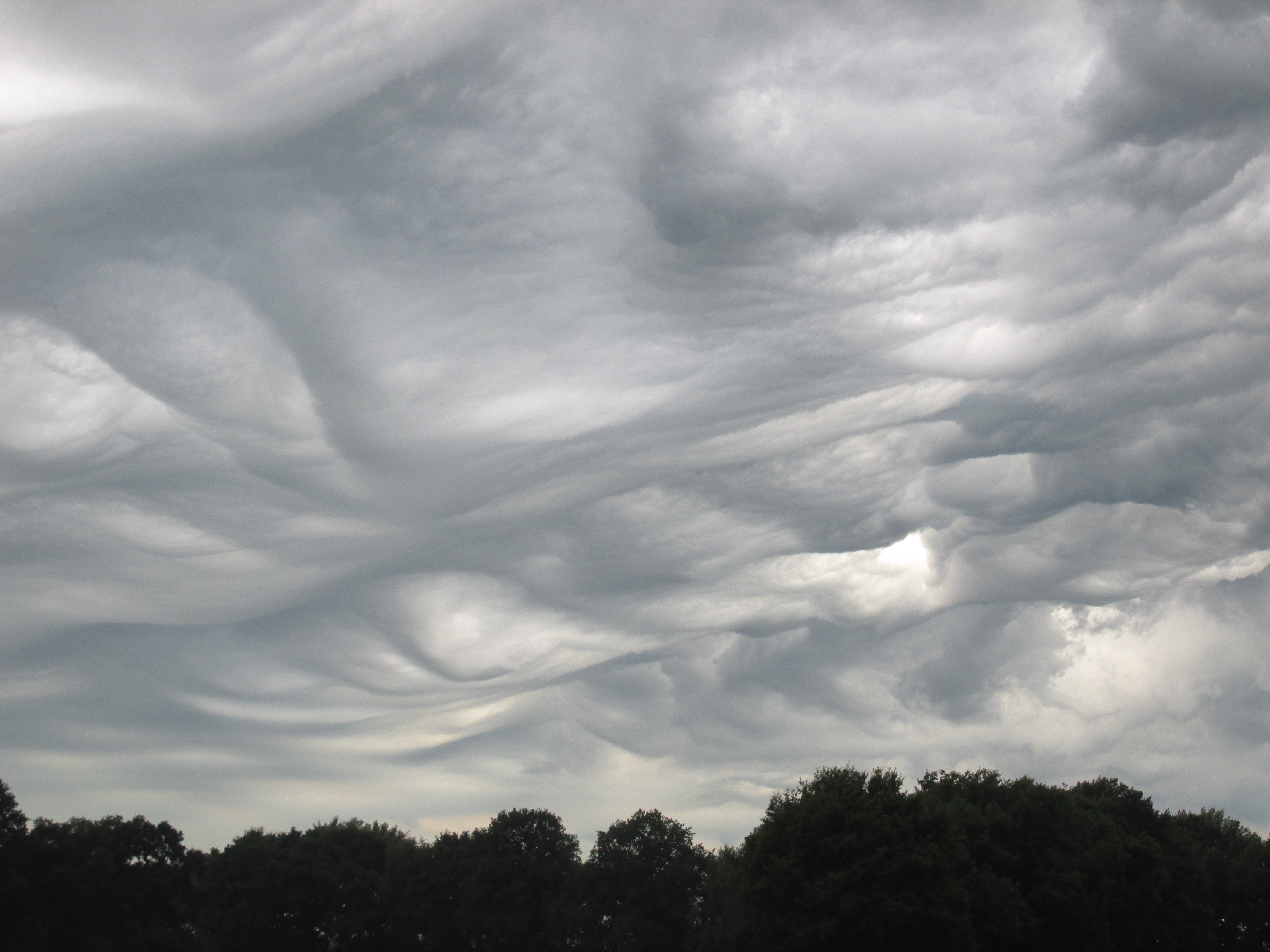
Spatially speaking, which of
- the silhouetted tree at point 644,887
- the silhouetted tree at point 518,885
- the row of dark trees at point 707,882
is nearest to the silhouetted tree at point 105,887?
the row of dark trees at point 707,882

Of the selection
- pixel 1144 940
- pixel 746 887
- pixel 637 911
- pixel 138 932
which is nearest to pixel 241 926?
pixel 138 932

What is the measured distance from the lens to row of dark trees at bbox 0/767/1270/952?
6334 cm

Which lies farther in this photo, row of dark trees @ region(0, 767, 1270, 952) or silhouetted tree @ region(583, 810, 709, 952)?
silhouetted tree @ region(583, 810, 709, 952)

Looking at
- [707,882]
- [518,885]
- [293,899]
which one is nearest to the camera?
[707,882]

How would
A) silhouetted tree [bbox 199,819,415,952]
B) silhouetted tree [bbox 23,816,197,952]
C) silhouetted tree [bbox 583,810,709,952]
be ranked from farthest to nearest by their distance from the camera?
silhouetted tree [bbox 199,819,415,952] → silhouetted tree [bbox 583,810,709,952] → silhouetted tree [bbox 23,816,197,952]

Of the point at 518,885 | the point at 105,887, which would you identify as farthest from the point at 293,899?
the point at 105,887

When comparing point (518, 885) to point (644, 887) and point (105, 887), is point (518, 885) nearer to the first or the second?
point (644, 887)

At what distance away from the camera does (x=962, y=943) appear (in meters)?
62.8

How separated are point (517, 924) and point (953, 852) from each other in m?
55.6

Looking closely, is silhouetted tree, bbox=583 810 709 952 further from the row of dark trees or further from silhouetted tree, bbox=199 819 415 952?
silhouetted tree, bbox=199 819 415 952

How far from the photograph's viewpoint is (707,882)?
99.6 m

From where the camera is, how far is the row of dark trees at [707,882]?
63.3 m

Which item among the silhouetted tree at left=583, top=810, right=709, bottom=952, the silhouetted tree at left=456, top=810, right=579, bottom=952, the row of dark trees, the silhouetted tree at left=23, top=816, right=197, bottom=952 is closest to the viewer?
the row of dark trees

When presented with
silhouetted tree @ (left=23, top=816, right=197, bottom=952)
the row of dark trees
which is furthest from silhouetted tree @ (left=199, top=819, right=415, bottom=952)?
silhouetted tree @ (left=23, top=816, right=197, bottom=952)
